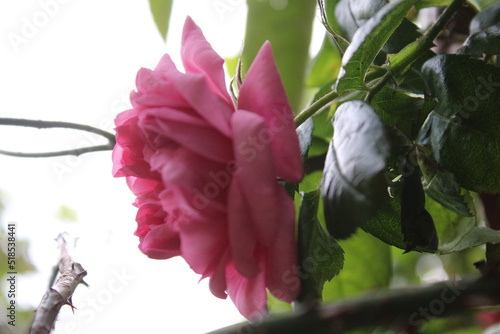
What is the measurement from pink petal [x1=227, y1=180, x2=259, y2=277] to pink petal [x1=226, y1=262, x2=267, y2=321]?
0.06 feet

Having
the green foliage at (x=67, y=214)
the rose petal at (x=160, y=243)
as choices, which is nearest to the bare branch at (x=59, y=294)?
the rose petal at (x=160, y=243)

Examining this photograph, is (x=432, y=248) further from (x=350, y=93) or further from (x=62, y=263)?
(x=62, y=263)

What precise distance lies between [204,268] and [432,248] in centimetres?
12

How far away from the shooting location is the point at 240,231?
25cm

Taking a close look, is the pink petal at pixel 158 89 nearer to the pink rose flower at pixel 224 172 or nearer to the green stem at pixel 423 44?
the pink rose flower at pixel 224 172

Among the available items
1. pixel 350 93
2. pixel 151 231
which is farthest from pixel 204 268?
pixel 350 93

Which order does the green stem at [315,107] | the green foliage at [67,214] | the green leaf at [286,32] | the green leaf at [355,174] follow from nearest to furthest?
the green leaf at [355,174]
the green stem at [315,107]
the green leaf at [286,32]
the green foliage at [67,214]

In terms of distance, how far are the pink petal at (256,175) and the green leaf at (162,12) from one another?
0.36m

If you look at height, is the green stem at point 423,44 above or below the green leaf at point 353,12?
below

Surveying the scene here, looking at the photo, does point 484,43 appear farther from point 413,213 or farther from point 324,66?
point 324,66

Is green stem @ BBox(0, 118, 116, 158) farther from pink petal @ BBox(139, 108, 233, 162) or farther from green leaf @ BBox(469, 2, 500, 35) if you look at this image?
green leaf @ BBox(469, 2, 500, 35)

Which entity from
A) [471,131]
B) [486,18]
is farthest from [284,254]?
[486,18]

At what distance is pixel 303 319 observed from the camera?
122mm

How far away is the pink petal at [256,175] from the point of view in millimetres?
238
